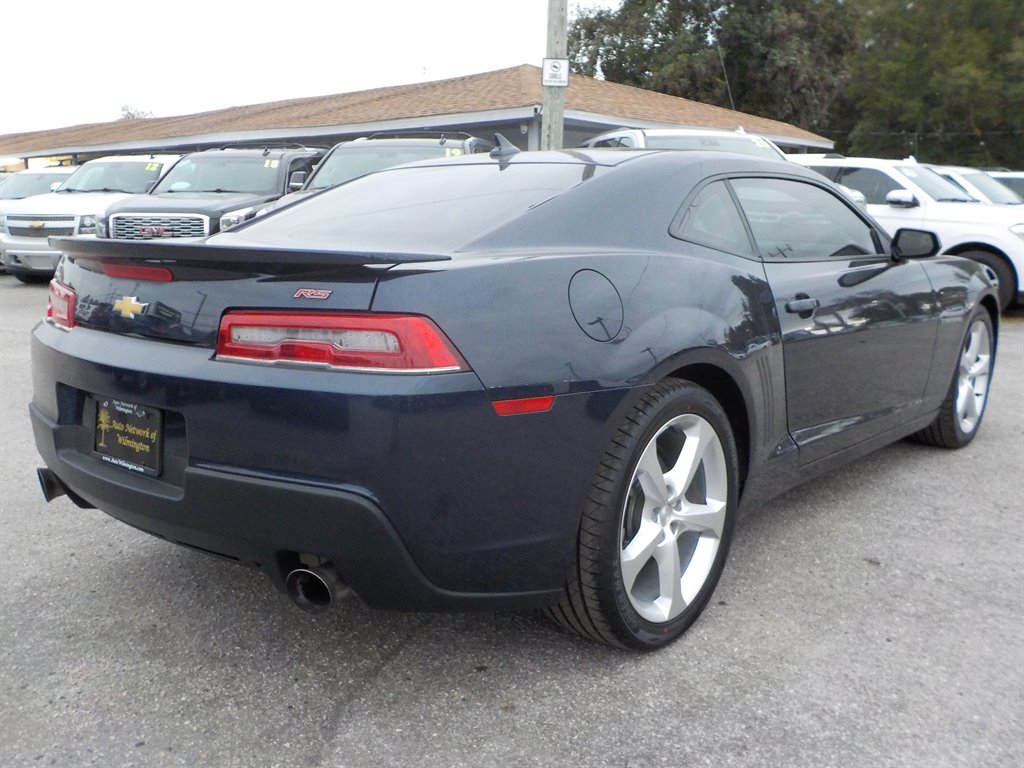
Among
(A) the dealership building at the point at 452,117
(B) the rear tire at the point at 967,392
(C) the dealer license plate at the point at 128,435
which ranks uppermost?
(A) the dealership building at the point at 452,117

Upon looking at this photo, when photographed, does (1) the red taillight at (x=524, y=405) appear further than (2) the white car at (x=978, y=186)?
No

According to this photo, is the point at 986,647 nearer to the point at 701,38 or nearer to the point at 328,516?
the point at 328,516

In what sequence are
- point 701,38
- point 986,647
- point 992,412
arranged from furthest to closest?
point 701,38, point 992,412, point 986,647

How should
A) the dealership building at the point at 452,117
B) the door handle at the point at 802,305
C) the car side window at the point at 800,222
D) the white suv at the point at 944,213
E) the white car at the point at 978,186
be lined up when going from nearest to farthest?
the door handle at the point at 802,305 < the car side window at the point at 800,222 < the white suv at the point at 944,213 < the white car at the point at 978,186 < the dealership building at the point at 452,117

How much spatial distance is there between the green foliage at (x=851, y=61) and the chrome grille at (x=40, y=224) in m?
24.3

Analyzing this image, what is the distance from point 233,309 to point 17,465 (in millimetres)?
2973

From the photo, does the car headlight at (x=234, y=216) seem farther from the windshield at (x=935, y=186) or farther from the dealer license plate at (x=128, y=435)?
the dealer license plate at (x=128, y=435)

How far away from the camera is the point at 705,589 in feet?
10.4

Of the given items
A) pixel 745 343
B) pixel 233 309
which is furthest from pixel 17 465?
pixel 745 343

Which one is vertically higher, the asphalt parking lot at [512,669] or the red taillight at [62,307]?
the red taillight at [62,307]

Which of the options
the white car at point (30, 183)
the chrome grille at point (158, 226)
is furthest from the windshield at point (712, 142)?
the white car at point (30, 183)

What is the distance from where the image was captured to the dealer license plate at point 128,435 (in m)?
2.68

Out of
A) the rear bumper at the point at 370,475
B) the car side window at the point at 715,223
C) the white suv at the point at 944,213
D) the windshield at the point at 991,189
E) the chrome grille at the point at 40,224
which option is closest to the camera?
the rear bumper at the point at 370,475

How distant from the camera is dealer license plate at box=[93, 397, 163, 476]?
2682 mm
